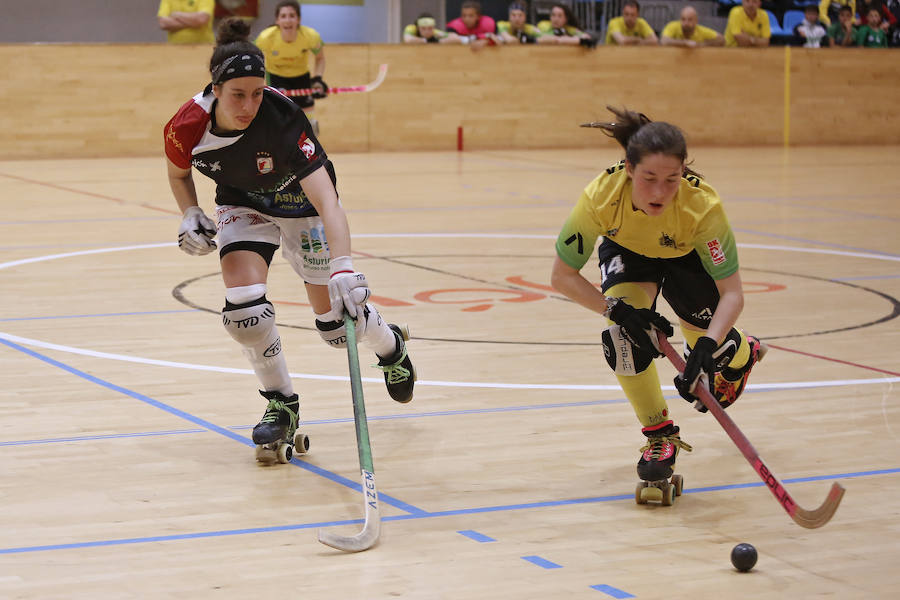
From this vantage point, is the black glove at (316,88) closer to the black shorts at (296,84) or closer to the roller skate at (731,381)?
the black shorts at (296,84)

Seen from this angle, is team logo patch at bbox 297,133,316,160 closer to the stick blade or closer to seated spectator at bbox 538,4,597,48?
the stick blade

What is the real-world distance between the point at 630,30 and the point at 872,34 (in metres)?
4.04

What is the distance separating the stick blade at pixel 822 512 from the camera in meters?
3.62

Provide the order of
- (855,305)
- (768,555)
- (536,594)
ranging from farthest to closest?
1. (855,305)
2. (768,555)
3. (536,594)

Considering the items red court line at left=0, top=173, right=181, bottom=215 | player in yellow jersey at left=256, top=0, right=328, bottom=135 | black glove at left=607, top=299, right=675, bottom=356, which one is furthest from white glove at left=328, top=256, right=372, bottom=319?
player in yellow jersey at left=256, top=0, right=328, bottom=135

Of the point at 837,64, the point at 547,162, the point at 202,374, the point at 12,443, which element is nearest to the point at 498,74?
the point at 547,162

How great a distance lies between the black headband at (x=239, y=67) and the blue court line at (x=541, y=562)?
6.16ft

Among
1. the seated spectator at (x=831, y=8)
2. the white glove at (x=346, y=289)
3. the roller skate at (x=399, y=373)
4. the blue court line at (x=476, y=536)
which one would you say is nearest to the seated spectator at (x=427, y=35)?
the seated spectator at (x=831, y=8)

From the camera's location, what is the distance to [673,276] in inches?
186

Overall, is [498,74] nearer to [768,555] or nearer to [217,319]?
[217,319]

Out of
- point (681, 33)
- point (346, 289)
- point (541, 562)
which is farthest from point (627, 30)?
point (541, 562)

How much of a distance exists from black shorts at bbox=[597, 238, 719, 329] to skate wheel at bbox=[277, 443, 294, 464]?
3.97ft

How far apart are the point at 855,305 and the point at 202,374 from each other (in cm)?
385

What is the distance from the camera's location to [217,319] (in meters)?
7.23
